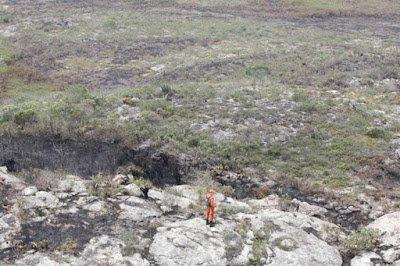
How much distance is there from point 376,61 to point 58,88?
24.3 metres

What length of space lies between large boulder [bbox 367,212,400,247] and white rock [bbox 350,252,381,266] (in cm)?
55

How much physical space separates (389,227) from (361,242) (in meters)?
1.32

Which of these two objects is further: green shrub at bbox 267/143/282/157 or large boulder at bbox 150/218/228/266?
green shrub at bbox 267/143/282/157

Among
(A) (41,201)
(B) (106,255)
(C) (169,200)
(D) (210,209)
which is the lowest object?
(C) (169,200)

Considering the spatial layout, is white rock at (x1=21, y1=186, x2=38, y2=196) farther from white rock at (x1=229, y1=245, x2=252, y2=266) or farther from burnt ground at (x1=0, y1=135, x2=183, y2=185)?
white rock at (x1=229, y1=245, x2=252, y2=266)

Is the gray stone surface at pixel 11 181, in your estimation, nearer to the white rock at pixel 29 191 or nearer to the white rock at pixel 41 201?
the white rock at pixel 29 191

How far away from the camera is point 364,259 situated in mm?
11711

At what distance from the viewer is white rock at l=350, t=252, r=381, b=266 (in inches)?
455

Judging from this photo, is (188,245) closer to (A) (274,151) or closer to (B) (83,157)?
(A) (274,151)

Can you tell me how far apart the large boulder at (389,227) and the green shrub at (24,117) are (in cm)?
1531

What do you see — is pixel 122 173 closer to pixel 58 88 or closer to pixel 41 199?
pixel 41 199

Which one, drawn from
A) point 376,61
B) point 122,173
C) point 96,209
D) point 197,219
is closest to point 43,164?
point 122,173

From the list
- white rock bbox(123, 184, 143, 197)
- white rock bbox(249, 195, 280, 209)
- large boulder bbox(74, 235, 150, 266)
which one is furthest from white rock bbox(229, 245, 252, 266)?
white rock bbox(123, 184, 143, 197)

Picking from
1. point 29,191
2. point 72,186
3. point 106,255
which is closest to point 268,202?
point 106,255
